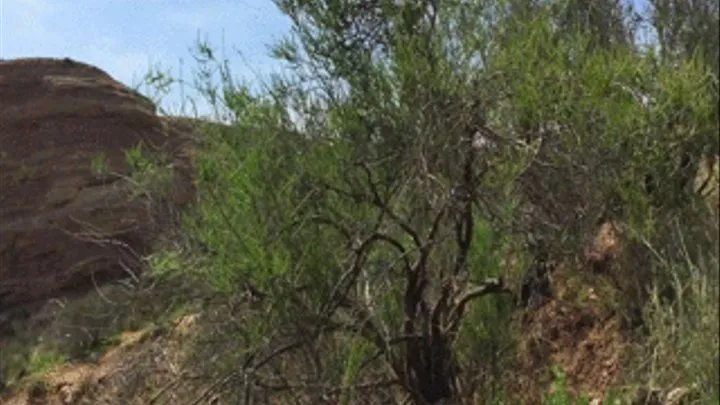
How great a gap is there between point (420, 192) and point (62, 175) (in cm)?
1949

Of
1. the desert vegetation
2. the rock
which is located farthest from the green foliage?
the rock

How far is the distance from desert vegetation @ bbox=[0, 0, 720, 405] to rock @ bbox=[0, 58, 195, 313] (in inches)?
616

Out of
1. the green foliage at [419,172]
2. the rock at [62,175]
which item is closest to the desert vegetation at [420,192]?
the green foliage at [419,172]

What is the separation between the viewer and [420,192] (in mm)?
10898

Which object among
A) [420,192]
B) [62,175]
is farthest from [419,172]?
[62,175]

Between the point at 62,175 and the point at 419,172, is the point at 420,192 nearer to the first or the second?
the point at 419,172

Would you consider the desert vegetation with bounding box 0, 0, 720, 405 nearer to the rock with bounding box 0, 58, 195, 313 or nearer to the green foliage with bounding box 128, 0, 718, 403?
the green foliage with bounding box 128, 0, 718, 403

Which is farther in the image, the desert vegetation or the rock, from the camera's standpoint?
the rock

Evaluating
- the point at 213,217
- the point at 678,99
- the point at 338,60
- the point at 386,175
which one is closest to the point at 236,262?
the point at 213,217

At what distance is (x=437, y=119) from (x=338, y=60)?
135cm

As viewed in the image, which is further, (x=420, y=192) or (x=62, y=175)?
(x=62, y=175)

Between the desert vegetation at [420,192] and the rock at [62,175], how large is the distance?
1565 cm

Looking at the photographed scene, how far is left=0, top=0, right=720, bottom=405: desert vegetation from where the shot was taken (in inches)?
412

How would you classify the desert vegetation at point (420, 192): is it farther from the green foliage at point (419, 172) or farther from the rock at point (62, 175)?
the rock at point (62, 175)
